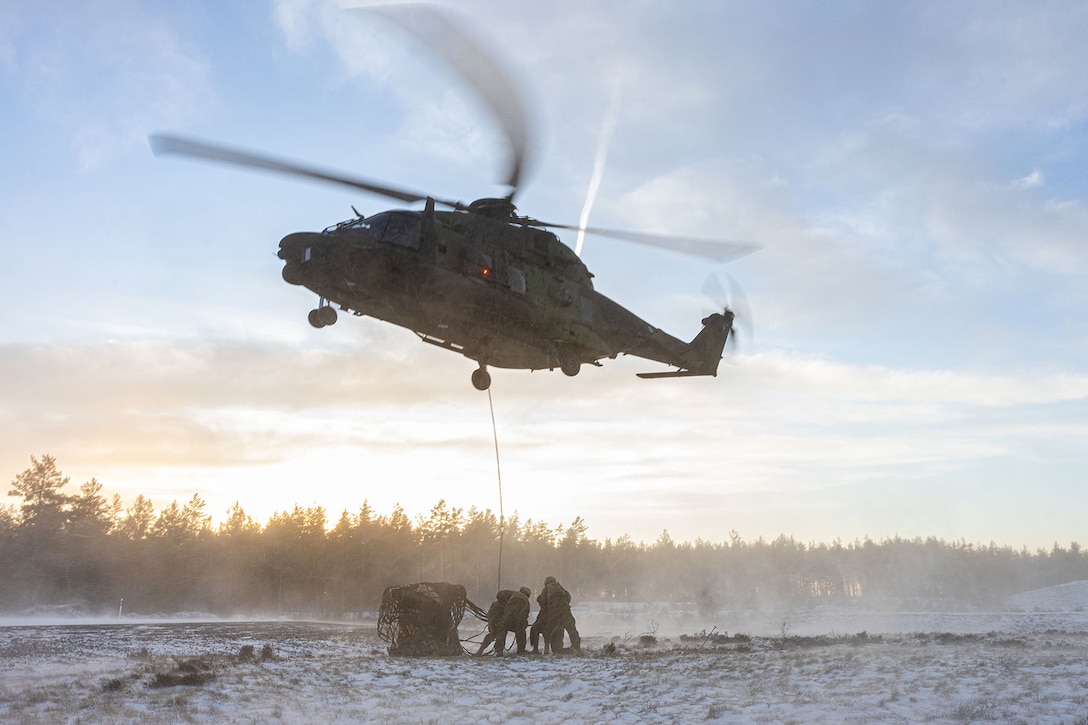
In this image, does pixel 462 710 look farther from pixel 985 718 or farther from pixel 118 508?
pixel 118 508

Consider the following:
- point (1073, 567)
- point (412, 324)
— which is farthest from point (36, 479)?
point (1073, 567)

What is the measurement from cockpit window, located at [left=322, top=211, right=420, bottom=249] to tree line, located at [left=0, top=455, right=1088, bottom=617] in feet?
64.4

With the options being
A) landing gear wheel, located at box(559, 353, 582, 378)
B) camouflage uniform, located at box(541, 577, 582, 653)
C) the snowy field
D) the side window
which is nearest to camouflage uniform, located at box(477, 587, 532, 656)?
camouflage uniform, located at box(541, 577, 582, 653)

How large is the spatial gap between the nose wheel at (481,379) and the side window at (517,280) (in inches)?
93.7

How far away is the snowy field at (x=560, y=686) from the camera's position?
9328 millimetres

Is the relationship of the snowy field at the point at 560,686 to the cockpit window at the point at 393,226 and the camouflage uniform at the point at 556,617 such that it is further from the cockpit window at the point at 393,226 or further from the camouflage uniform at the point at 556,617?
the cockpit window at the point at 393,226

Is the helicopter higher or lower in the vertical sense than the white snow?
higher

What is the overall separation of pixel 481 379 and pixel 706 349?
8357 millimetres

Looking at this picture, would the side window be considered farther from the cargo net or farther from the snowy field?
the snowy field

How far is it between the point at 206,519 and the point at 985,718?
337ft

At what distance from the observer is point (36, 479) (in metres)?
63.7

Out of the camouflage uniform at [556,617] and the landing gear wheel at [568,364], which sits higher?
the landing gear wheel at [568,364]

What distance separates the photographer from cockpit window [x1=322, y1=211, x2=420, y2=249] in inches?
567

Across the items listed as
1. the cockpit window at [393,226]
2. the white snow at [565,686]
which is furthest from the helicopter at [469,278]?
the white snow at [565,686]
